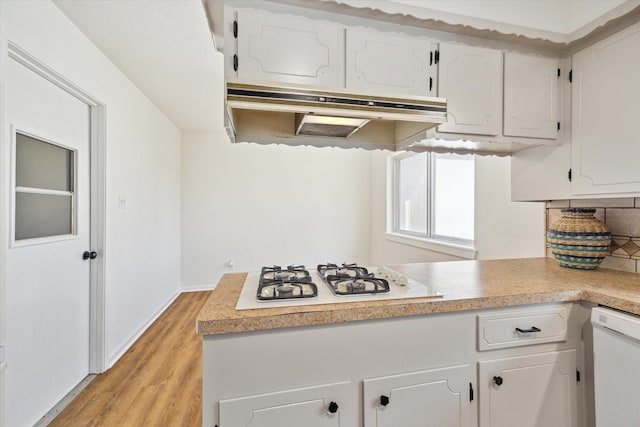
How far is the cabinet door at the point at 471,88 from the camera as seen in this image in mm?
1498

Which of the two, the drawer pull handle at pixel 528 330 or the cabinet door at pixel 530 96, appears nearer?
the drawer pull handle at pixel 528 330

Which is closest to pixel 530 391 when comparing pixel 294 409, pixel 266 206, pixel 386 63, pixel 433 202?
pixel 294 409

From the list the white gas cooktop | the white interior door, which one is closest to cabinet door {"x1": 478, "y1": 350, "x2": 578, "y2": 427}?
the white gas cooktop

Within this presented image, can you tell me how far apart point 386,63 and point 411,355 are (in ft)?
4.24

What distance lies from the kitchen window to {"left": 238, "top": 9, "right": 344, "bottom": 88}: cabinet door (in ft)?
6.73

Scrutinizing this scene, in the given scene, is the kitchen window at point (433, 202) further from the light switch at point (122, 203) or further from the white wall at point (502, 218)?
the light switch at point (122, 203)

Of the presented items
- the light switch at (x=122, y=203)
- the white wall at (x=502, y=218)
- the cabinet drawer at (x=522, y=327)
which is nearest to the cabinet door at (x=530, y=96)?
the white wall at (x=502, y=218)

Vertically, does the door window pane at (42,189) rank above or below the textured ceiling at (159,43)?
below

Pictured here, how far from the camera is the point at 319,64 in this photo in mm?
1329

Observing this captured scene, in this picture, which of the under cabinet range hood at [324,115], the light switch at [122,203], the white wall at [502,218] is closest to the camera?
the under cabinet range hood at [324,115]

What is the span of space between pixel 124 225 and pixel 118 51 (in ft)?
4.50

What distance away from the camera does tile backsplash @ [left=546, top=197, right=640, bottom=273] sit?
161 cm

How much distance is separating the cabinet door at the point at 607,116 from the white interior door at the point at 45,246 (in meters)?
2.93

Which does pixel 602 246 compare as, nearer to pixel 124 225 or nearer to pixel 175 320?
pixel 124 225
